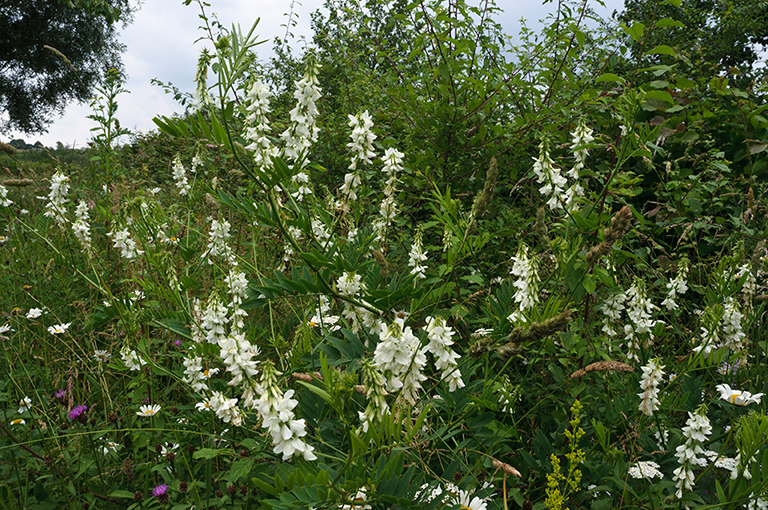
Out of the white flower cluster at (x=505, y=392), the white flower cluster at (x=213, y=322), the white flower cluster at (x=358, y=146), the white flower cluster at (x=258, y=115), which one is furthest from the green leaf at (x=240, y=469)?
the white flower cluster at (x=258, y=115)

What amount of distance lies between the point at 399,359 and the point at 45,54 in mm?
21014

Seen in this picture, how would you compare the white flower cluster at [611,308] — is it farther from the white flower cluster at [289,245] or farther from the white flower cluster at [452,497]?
the white flower cluster at [289,245]

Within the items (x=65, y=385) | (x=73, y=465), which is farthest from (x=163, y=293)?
(x=65, y=385)

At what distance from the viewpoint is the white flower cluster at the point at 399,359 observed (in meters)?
1.25

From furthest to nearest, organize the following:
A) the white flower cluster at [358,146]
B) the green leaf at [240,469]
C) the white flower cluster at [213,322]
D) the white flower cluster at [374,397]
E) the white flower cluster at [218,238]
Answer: the white flower cluster at [218,238] < the white flower cluster at [358,146] < the white flower cluster at [213,322] < the green leaf at [240,469] < the white flower cluster at [374,397]

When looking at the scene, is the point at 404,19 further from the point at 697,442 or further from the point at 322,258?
the point at 697,442

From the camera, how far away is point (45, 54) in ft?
55.2

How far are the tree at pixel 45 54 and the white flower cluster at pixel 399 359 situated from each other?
60.3 feet

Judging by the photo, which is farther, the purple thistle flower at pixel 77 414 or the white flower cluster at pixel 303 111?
the purple thistle flower at pixel 77 414

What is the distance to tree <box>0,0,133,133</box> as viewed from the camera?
52.4 feet

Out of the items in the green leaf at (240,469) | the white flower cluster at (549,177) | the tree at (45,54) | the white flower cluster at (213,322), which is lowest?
the green leaf at (240,469)

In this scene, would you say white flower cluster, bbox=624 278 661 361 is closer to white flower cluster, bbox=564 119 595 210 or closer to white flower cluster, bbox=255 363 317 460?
white flower cluster, bbox=564 119 595 210

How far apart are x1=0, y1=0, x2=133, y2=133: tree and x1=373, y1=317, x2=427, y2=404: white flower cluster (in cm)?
1837

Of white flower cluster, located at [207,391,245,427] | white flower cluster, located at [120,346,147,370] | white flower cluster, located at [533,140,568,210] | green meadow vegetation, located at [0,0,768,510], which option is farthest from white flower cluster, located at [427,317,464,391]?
white flower cluster, located at [120,346,147,370]
